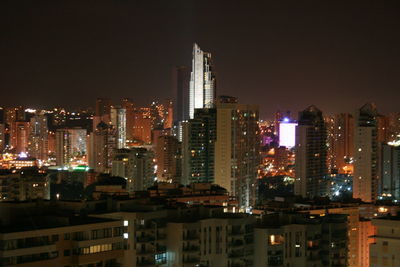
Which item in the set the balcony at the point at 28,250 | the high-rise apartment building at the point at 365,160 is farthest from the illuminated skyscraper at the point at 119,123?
the balcony at the point at 28,250

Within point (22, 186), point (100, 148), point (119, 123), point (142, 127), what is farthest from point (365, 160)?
point (142, 127)

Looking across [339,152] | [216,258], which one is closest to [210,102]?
[339,152]

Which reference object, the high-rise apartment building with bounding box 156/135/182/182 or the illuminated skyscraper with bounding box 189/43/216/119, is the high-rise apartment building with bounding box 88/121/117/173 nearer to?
the illuminated skyscraper with bounding box 189/43/216/119

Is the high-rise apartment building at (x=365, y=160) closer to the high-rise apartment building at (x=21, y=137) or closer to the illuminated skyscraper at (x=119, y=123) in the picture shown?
the illuminated skyscraper at (x=119, y=123)

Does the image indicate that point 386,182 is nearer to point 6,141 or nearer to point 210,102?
point 210,102

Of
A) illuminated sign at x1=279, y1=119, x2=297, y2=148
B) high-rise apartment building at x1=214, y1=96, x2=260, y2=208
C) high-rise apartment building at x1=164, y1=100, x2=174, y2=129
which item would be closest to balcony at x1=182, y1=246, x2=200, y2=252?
high-rise apartment building at x1=214, y1=96, x2=260, y2=208
